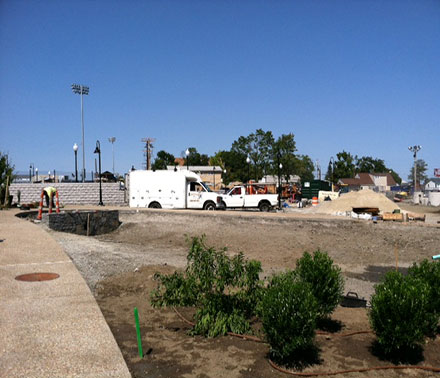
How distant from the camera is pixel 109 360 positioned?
5.01 m

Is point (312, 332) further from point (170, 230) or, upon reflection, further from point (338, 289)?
point (170, 230)

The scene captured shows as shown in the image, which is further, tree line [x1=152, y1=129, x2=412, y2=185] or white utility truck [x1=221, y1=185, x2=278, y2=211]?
tree line [x1=152, y1=129, x2=412, y2=185]

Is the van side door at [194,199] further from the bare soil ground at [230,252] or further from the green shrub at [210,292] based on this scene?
the green shrub at [210,292]

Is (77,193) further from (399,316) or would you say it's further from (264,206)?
(399,316)

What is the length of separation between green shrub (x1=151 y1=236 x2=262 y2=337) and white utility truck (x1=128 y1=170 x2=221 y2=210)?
66.7 ft

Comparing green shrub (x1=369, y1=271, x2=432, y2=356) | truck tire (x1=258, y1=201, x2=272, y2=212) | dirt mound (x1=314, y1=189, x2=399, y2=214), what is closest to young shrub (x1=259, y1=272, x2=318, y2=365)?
green shrub (x1=369, y1=271, x2=432, y2=356)

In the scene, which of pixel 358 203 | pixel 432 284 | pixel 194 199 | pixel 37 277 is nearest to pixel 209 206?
pixel 194 199

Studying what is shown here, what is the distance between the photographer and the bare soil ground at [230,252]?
5461 millimetres

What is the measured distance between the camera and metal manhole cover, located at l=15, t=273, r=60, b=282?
8775 mm

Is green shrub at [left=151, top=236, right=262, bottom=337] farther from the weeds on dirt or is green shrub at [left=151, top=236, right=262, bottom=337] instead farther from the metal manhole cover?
the metal manhole cover

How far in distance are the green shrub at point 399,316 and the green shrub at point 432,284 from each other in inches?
35.3

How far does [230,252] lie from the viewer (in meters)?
17.6

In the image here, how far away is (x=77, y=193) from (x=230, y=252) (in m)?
20.4

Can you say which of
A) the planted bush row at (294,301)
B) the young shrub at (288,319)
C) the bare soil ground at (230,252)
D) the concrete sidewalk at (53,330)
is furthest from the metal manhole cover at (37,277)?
the young shrub at (288,319)
